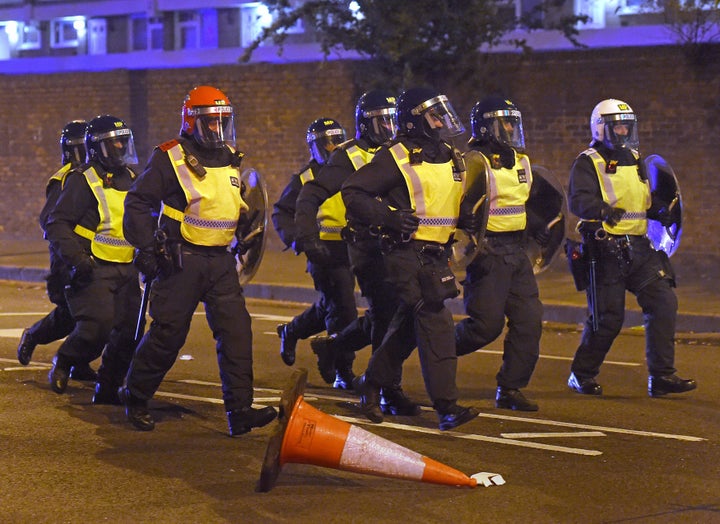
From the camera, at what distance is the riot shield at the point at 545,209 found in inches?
348

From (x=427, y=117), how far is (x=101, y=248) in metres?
2.40

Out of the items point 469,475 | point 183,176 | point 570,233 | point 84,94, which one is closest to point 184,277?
point 183,176

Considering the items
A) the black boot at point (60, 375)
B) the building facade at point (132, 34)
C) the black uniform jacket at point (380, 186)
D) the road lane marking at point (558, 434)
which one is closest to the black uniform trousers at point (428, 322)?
the black uniform jacket at point (380, 186)

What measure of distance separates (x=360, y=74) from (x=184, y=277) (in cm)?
1225

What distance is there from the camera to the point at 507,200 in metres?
8.22

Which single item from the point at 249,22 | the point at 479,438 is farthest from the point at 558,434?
the point at 249,22

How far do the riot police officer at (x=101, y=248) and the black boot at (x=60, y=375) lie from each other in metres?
0.21

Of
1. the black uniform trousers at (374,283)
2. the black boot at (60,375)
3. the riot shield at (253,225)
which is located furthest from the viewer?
the black boot at (60,375)

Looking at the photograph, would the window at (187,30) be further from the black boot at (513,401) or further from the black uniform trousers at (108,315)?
the black boot at (513,401)

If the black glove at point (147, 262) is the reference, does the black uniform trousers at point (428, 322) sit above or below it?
below

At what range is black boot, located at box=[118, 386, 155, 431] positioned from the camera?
7.49 metres

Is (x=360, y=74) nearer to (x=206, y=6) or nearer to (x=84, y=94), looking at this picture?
(x=84, y=94)

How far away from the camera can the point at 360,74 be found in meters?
19.2

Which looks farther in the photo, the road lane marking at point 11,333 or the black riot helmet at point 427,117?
the road lane marking at point 11,333
